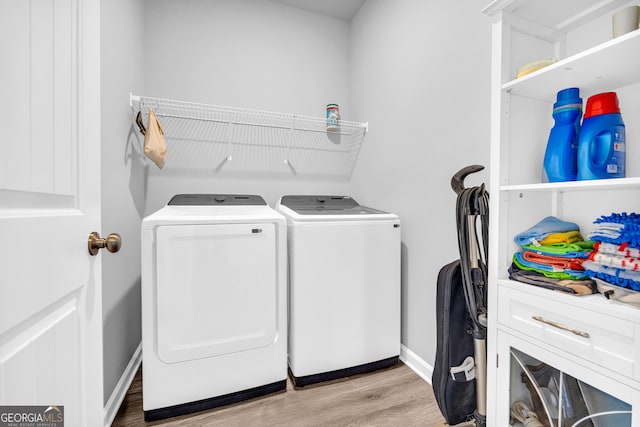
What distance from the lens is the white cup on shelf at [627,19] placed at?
0.77m

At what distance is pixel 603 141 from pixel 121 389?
7.73 feet

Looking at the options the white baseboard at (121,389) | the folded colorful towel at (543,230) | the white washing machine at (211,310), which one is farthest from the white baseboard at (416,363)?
the white baseboard at (121,389)

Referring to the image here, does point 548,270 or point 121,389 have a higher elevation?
point 548,270

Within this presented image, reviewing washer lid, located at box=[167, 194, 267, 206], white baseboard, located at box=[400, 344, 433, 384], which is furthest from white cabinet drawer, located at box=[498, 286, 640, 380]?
washer lid, located at box=[167, 194, 267, 206]

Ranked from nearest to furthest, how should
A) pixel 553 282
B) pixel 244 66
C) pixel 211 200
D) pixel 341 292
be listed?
pixel 553 282 < pixel 341 292 < pixel 211 200 < pixel 244 66

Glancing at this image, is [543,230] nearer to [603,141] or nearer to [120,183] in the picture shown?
[603,141]

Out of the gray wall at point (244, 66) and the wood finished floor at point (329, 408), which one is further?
the gray wall at point (244, 66)

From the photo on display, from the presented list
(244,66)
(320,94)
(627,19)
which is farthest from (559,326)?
(244,66)

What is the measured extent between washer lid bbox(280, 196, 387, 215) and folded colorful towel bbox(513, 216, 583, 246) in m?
0.91

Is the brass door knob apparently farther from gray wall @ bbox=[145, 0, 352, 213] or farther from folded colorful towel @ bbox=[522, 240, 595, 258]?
gray wall @ bbox=[145, 0, 352, 213]

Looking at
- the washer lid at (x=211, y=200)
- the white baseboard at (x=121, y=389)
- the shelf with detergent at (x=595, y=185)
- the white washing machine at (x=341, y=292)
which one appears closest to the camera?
the shelf with detergent at (x=595, y=185)

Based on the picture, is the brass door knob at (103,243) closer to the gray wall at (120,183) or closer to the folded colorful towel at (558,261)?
the gray wall at (120,183)

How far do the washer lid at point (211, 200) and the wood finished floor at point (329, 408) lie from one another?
113 centimetres

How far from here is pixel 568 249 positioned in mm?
924
